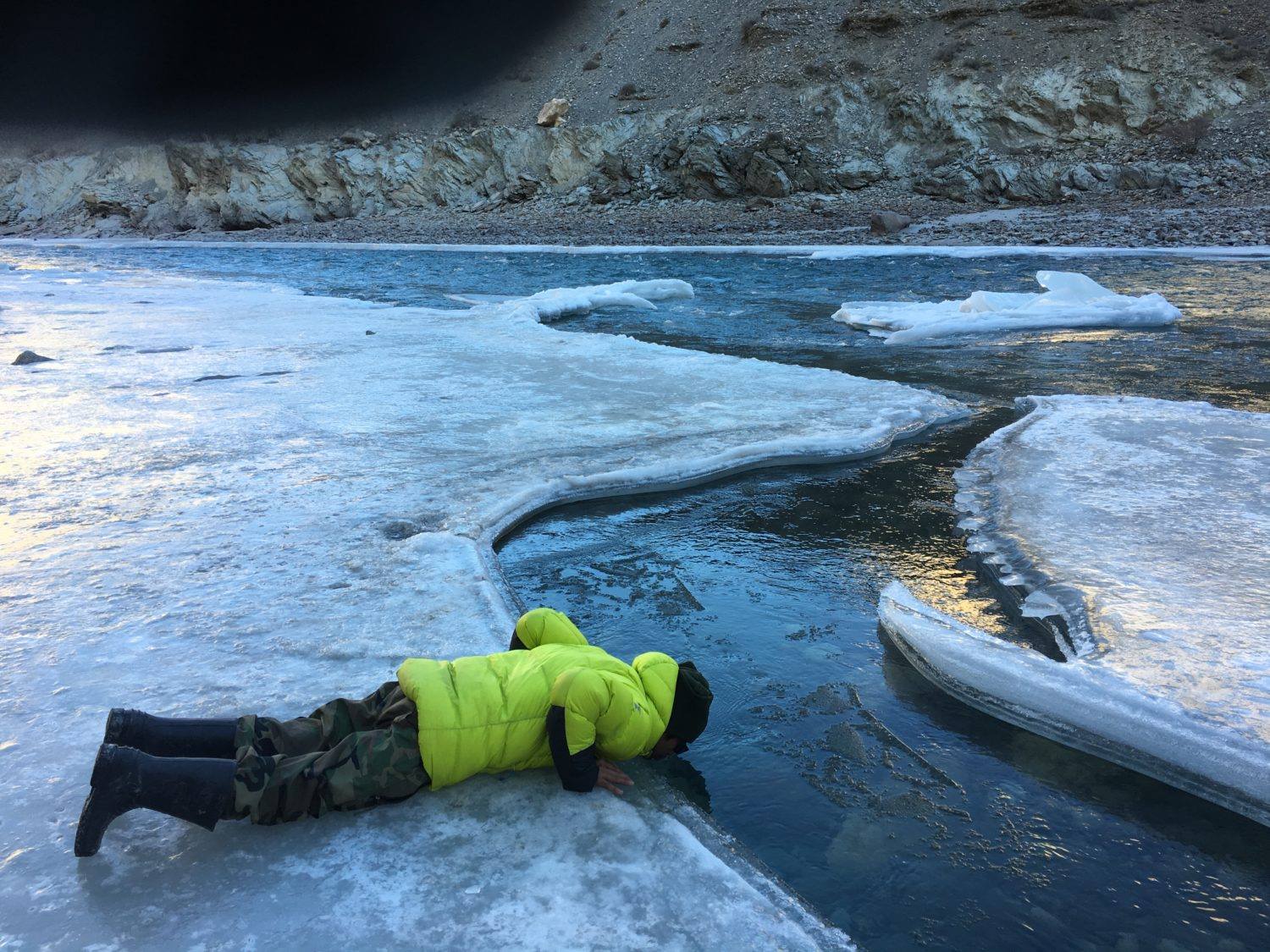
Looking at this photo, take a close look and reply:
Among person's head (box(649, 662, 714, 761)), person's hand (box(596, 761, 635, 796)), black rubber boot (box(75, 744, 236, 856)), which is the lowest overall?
person's hand (box(596, 761, 635, 796))

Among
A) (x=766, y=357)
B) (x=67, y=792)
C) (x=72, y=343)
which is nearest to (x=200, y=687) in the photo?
(x=67, y=792)

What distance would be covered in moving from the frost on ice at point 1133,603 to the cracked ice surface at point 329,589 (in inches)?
46.9

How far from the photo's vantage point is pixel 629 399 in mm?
6363

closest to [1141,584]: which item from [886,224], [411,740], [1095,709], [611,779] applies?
[1095,709]

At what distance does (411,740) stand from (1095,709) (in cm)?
188

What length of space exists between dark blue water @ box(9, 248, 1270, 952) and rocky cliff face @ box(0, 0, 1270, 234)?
82.7ft

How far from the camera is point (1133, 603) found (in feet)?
11.0

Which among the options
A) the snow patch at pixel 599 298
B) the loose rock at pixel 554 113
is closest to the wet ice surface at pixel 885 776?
the snow patch at pixel 599 298

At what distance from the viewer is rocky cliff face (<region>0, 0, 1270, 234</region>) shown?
2925 centimetres

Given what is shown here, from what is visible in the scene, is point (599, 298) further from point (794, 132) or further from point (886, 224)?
point (794, 132)

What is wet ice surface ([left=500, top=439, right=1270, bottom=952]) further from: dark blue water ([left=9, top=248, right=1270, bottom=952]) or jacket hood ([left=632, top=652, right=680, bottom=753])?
jacket hood ([left=632, top=652, right=680, bottom=753])

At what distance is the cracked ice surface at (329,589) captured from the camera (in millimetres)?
1943

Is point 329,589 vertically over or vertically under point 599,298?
over

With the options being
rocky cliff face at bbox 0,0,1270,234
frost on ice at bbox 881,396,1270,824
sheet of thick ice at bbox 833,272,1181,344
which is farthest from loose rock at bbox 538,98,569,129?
frost on ice at bbox 881,396,1270,824
